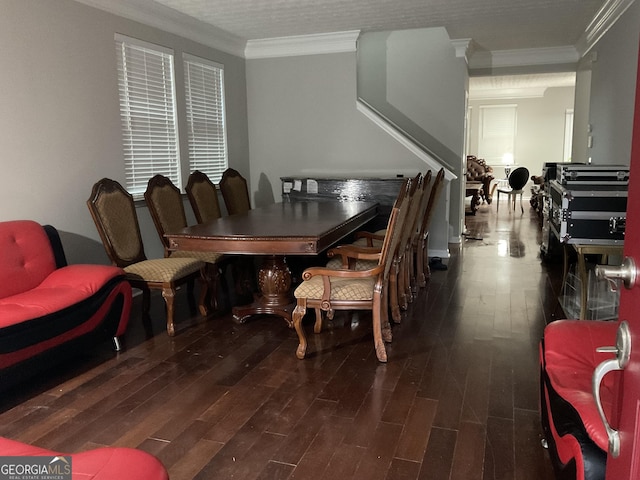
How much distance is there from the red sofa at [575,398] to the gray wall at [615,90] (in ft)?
8.31

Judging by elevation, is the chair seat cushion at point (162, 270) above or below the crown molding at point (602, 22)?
below

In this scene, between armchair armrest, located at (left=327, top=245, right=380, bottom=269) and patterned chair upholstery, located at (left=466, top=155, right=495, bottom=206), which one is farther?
patterned chair upholstery, located at (left=466, top=155, right=495, bottom=206)

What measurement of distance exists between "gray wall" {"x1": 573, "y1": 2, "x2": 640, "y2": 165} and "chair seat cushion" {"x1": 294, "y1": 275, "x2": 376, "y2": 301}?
2.42m

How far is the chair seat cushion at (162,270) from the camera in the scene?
3596 mm

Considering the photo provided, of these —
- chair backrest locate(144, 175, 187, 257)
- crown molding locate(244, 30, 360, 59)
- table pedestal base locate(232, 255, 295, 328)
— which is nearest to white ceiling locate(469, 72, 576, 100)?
crown molding locate(244, 30, 360, 59)

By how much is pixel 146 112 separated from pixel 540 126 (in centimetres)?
1062

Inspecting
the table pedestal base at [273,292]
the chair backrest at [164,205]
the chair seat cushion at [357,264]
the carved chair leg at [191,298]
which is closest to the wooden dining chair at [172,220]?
the chair backrest at [164,205]

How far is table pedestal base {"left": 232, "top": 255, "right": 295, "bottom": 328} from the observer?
377cm

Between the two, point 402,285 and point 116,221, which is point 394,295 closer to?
point 402,285

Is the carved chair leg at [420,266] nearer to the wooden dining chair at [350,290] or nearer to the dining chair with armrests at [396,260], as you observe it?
the dining chair with armrests at [396,260]

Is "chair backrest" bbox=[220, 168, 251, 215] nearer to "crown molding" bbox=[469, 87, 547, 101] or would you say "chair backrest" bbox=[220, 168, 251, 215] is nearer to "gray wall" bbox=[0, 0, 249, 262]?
"gray wall" bbox=[0, 0, 249, 262]

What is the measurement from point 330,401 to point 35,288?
6.34ft

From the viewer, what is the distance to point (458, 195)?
6.85m

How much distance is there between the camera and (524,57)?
7383mm
